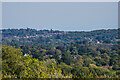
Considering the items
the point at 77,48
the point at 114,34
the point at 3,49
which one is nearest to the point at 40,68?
the point at 3,49

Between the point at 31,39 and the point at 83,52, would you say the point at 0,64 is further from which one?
the point at 31,39

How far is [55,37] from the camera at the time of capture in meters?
34.6

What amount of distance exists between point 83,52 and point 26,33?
16219 mm

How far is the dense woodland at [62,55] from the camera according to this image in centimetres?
513

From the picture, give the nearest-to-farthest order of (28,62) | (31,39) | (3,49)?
(28,62), (3,49), (31,39)

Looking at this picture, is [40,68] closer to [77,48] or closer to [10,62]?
[10,62]

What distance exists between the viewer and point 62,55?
65.7ft

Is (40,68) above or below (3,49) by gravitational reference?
below

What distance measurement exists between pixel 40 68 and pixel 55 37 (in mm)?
29494

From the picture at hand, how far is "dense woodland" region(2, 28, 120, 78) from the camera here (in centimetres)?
513

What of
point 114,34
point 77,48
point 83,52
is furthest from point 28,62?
point 114,34

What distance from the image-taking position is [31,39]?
32625mm

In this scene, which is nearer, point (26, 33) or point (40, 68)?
point (40, 68)

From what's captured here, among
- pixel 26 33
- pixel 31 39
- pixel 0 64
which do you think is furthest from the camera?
pixel 26 33
